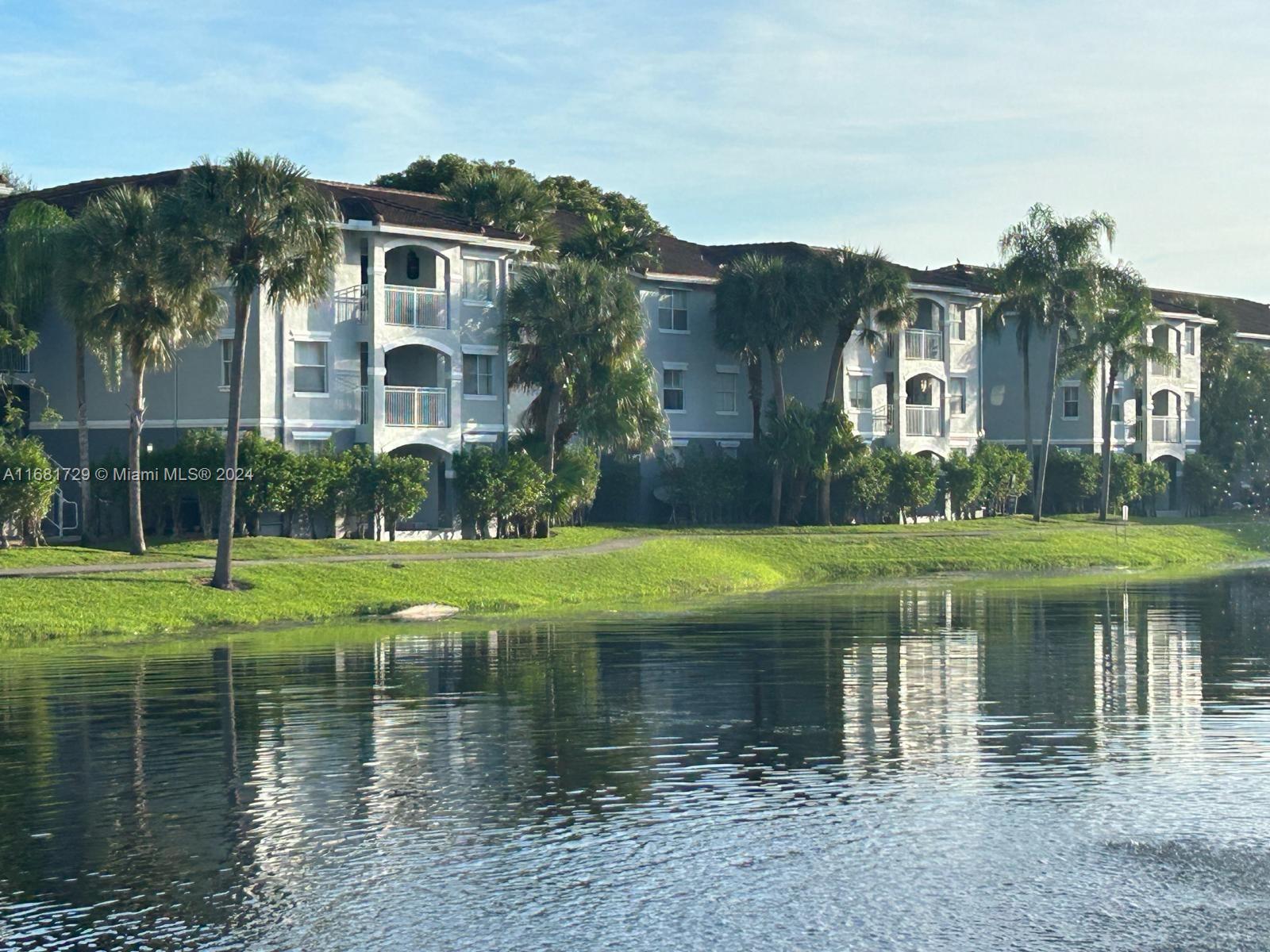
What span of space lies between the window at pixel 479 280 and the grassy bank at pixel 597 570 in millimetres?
8444

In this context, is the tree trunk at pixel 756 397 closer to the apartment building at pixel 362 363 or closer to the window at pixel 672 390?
the window at pixel 672 390

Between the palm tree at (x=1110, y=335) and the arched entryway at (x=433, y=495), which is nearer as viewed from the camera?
the arched entryway at (x=433, y=495)

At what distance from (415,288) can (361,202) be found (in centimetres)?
325

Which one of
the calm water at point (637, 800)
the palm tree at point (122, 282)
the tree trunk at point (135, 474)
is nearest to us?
the calm water at point (637, 800)

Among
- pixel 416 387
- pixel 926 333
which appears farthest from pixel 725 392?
pixel 416 387

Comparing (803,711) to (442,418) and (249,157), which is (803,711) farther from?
(442,418)

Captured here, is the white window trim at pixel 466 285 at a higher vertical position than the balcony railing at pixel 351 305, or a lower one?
higher

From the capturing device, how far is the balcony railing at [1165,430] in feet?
296

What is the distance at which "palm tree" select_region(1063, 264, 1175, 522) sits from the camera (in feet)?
262

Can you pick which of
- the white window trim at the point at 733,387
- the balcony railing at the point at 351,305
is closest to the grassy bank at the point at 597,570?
the balcony railing at the point at 351,305

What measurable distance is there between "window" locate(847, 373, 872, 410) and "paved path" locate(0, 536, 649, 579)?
20.5 metres

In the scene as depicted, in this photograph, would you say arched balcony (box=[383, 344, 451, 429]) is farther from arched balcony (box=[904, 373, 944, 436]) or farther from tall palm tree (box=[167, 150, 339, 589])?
arched balcony (box=[904, 373, 944, 436])

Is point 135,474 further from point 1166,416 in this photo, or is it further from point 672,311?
point 1166,416

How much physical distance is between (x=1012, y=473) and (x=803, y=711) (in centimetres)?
5533
